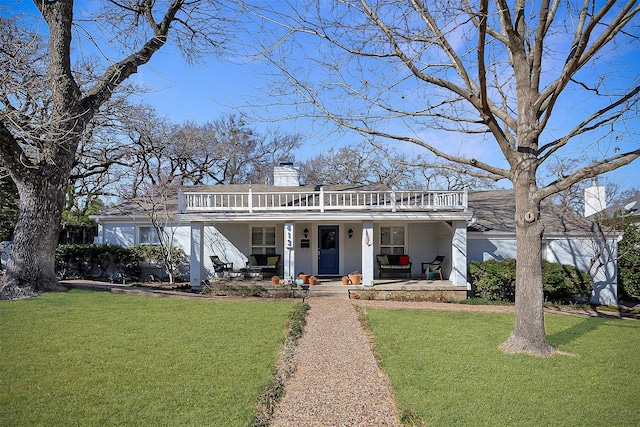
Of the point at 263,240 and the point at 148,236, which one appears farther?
the point at 148,236

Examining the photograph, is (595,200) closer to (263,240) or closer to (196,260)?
(263,240)

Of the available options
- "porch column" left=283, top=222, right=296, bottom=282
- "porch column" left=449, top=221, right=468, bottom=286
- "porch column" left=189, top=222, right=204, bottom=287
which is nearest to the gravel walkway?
"porch column" left=283, top=222, right=296, bottom=282

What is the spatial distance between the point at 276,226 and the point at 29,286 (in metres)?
8.56

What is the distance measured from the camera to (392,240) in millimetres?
16906

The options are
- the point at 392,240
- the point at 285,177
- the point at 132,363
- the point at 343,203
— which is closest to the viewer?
the point at 132,363

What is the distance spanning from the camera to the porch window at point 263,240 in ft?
56.0

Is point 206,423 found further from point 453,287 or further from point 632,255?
point 632,255

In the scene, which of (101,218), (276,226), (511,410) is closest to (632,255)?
(276,226)

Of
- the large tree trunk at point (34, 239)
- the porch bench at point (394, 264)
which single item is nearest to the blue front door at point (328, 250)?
the porch bench at point (394, 264)

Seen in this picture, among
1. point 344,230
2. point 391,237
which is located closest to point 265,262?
point 344,230

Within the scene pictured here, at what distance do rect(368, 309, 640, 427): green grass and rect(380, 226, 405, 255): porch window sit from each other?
780 cm

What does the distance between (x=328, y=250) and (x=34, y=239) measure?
9.99 metres

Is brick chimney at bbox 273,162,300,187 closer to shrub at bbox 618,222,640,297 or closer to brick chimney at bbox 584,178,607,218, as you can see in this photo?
brick chimney at bbox 584,178,607,218

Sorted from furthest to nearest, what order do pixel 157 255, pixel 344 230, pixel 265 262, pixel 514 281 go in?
pixel 157 255
pixel 344 230
pixel 265 262
pixel 514 281
